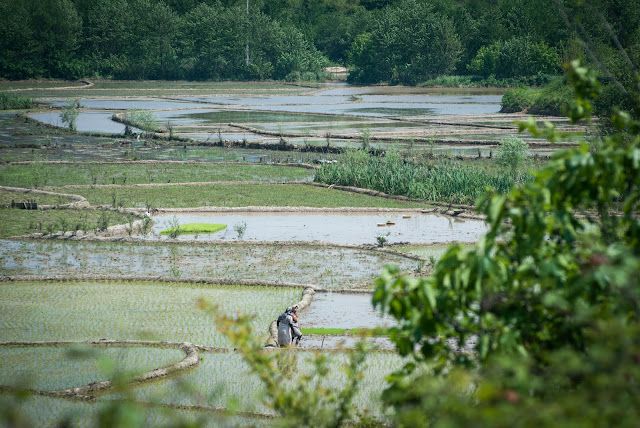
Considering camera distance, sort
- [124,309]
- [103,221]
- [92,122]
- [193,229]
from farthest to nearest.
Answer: [92,122] → [193,229] → [103,221] → [124,309]

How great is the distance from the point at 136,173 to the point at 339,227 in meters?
10.3

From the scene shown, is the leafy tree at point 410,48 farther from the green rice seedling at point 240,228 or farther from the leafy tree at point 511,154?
the green rice seedling at point 240,228

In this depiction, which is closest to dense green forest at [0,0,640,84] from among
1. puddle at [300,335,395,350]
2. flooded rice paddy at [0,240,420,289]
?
flooded rice paddy at [0,240,420,289]

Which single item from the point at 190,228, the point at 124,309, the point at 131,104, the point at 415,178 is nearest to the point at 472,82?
the point at 131,104

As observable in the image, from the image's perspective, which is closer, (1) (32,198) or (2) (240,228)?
(2) (240,228)

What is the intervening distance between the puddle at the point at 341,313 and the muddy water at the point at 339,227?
13.6ft

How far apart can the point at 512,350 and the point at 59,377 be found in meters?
7.49

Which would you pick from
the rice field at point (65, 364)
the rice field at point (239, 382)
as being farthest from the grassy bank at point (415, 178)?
the rice field at point (65, 364)

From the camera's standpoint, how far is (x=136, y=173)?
29.1m

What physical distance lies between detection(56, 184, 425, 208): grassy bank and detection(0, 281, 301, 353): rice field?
7.44 metres

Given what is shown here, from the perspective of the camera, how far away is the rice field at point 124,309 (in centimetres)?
1270

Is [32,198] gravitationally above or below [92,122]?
above

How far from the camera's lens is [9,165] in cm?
3016

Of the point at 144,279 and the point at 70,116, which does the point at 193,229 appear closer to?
the point at 144,279
